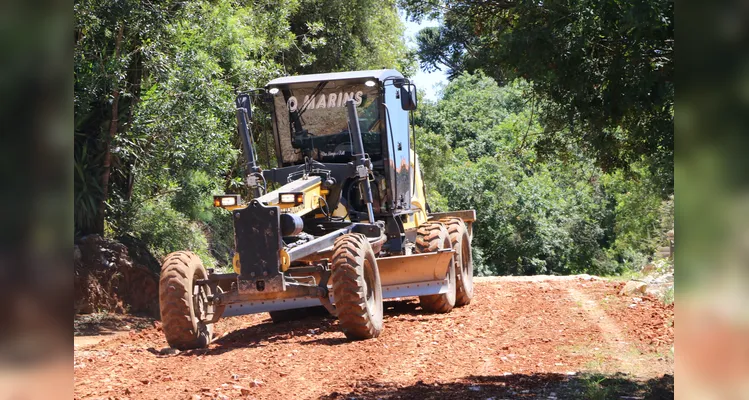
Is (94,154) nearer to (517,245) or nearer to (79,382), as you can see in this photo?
(79,382)

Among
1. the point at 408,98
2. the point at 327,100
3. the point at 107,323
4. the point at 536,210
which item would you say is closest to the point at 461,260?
the point at 408,98

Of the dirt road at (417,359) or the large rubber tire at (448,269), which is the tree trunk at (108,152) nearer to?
the dirt road at (417,359)

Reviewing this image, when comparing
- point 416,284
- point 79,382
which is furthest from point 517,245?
point 79,382

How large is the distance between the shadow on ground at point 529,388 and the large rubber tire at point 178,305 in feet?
9.09

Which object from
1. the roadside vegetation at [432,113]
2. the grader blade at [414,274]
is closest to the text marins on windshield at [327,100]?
the roadside vegetation at [432,113]

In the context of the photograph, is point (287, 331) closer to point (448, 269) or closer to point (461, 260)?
point (448, 269)

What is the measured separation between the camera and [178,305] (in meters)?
9.04

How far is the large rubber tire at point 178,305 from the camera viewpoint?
29.7 feet

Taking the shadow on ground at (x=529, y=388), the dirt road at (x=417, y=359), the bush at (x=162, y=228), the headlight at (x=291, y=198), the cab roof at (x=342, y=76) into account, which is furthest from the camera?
the bush at (x=162, y=228)

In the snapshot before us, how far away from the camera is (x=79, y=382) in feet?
24.3

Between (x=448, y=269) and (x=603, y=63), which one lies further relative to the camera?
(x=448, y=269)

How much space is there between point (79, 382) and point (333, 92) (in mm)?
5522

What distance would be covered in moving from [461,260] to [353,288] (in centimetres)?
419

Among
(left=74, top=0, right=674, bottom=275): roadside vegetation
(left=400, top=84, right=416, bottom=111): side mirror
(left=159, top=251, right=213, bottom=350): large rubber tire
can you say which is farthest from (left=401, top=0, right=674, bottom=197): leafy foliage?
(left=159, top=251, right=213, bottom=350): large rubber tire
